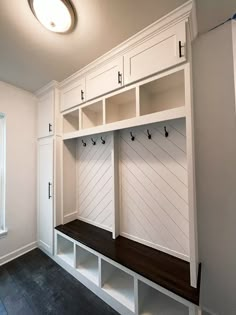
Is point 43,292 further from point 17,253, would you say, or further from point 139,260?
point 139,260

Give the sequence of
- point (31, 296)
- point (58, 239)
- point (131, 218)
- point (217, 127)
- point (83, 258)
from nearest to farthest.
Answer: point (217, 127), point (31, 296), point (131, 218), point (83, 258), point (58, 239)

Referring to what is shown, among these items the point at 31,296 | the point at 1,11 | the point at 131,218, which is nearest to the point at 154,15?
the point at 1,11

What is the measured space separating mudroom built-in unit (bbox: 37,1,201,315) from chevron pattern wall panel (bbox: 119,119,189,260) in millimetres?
10

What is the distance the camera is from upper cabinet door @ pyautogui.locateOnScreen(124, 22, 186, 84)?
116 centimetres

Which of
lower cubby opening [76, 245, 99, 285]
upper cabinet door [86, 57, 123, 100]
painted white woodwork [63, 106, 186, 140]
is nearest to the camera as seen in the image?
painted white woodwork [63, 106, 186, 140]

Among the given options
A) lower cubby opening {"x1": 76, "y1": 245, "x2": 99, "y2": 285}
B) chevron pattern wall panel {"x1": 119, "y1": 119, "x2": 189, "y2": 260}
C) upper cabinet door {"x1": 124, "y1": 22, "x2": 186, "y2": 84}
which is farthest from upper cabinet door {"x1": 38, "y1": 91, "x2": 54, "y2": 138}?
lower cubby opening {"x1": 76, "y1": 245, "x2": 99, "y2": 285}

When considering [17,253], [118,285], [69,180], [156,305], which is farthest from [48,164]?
[156,305]

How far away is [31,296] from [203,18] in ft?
10.1

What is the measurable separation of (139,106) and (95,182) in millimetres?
1202

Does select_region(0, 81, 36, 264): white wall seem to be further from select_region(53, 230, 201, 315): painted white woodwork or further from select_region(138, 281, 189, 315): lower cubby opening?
select_region(138, 281, 189, 315): lower cubby opening

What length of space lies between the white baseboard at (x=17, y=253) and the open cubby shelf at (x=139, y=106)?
1.80 m

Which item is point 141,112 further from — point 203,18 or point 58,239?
point 58,239

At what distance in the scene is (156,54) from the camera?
1.28 meters

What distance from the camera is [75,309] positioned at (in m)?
1.43
